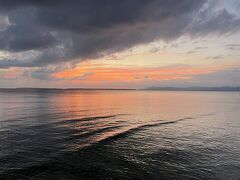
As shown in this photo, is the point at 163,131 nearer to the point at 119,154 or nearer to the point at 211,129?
the point at 211,129

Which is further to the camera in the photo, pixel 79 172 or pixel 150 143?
pixel 150 143

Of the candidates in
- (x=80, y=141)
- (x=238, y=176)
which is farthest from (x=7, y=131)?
(x=238, y=176)

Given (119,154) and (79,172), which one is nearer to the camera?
(79,172)

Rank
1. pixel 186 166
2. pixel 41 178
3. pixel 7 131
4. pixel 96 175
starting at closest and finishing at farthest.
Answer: pixel 41 178
pixel 96 175
pixel 186 166
pixel 7 131

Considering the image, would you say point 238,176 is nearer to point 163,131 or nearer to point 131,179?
point 131,179

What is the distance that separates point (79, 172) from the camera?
959 inches

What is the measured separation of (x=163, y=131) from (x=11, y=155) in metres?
29.3

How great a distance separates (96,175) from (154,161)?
8057 millimetres

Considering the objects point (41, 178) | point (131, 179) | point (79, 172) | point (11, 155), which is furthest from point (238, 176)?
point (11, 155)

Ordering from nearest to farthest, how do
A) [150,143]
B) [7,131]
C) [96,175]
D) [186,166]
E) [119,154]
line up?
[96,175] < [186,166] < [119,154] < [150,143] < [7,131]

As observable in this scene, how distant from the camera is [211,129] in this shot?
50.3 meters

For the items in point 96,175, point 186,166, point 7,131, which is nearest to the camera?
point 96,175

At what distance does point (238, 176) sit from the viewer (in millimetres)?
24438

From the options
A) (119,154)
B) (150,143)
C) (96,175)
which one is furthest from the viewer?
(150,143)
